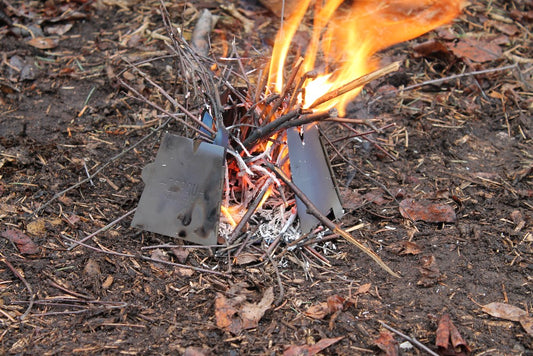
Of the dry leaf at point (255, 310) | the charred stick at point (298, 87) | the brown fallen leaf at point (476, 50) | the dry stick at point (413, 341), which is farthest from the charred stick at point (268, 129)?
the brown fallen leaf at point (476, 50)

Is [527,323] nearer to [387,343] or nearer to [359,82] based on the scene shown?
[387,343]

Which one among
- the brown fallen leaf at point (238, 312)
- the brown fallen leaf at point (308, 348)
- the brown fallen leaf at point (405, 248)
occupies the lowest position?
the brown fallen leaf at point (405, 248)

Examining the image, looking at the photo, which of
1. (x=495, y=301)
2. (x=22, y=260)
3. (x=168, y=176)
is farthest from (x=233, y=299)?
(x=495, y=301)

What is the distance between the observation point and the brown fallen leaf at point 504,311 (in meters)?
2.65

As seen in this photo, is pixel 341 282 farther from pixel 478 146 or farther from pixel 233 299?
pixel 478 146

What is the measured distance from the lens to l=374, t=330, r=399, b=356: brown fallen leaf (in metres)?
2.42

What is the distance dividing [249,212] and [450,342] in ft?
3.91

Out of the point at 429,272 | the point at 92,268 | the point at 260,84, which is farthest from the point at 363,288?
the point at 92,268

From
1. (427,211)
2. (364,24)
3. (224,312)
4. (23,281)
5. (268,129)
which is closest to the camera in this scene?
(224,312)

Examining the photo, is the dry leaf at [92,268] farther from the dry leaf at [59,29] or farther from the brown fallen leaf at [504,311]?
the dry leaf at [59,29]

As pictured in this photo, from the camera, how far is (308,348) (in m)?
2.43

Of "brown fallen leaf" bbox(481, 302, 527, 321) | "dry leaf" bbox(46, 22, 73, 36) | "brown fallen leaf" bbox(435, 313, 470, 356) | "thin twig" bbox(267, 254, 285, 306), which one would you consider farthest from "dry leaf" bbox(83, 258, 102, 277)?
"dry leaf" bbox(46, 22, 73, 36)

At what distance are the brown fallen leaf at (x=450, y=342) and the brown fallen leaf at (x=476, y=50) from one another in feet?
9.00

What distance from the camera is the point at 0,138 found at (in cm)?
369
